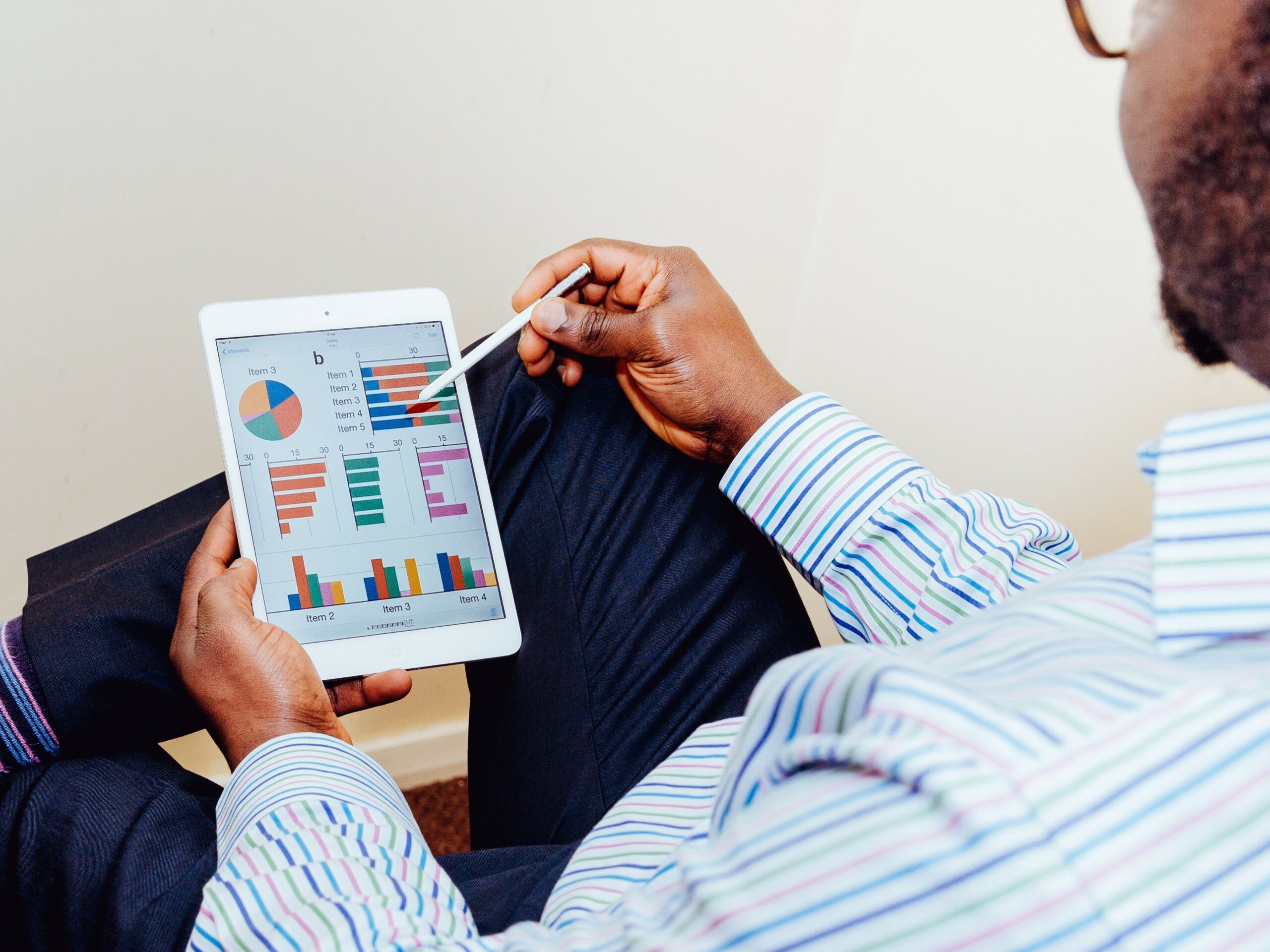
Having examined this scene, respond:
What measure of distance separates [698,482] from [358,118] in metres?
0.47

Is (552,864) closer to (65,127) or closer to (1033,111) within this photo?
(65,127)

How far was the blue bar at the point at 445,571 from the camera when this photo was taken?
0.73 meters

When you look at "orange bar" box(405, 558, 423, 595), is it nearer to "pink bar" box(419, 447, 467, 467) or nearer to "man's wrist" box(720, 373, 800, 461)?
"pink bar" box(419, 447, 467, 467)

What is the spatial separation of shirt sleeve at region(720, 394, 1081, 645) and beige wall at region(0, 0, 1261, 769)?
41 cm

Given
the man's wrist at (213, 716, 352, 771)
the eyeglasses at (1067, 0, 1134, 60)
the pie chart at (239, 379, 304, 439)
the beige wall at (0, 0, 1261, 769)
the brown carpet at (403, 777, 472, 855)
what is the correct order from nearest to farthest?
the eyeglasses at (1067, 0, 1134, 60)
the man's wrist at (213, 716, 352, 771)
the pie chart at (239, 379, 304, 439)
the beige wall at (0, 0, 1261, 769)
the brown carpet at (403, 777, 472, 855)

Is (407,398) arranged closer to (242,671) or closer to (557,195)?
(242,671)

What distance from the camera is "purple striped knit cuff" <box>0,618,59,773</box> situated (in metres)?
0.62

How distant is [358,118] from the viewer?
90 centimetres

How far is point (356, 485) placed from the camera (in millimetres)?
720

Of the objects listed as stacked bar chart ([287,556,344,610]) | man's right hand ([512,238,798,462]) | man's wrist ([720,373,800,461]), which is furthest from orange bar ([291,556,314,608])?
man's wrist ([720,373,800,461])

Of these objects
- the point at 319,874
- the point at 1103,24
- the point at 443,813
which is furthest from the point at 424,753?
the point at 1103,24

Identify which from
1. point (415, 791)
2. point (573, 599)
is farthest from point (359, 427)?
point (415, 791)

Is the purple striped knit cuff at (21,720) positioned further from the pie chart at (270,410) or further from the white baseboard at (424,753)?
the white baseboard at (424,753)

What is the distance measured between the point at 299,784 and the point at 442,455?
29 centimetres
